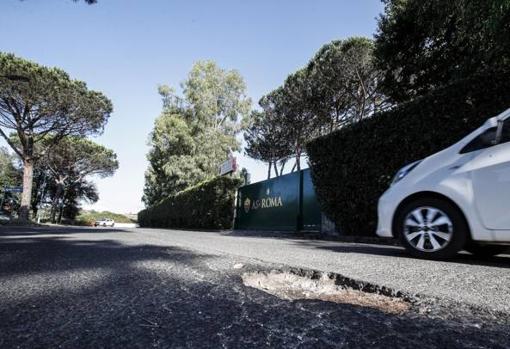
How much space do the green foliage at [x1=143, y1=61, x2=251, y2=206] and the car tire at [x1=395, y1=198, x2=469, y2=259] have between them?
74.2ft

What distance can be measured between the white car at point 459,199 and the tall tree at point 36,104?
2271cm

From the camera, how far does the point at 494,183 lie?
3219 millimetres

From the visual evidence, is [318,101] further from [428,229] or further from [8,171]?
[8,171]

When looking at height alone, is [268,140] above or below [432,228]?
above

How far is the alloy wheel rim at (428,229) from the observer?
3.52 meters

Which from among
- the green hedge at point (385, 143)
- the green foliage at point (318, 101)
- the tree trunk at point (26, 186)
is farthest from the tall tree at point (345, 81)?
the tree trunk at point (26, 186)

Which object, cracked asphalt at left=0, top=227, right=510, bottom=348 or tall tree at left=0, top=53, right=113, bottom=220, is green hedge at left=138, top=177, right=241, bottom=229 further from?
cracked asphalt at left=0, top=227, right=510, bottom=348

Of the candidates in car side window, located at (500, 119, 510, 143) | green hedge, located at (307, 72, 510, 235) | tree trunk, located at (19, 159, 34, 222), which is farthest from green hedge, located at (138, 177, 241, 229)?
car side window, located at (500, 119, 510, 143)

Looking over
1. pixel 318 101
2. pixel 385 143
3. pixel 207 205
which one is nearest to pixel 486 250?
pixel 385 143

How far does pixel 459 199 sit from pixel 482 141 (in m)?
0.59

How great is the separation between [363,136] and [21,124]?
77.2ft

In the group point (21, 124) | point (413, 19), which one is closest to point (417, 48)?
point (413, 19)

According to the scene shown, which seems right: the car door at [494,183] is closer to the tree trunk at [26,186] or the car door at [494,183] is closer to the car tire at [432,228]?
the car tire at [432,228]

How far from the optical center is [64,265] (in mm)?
2885
